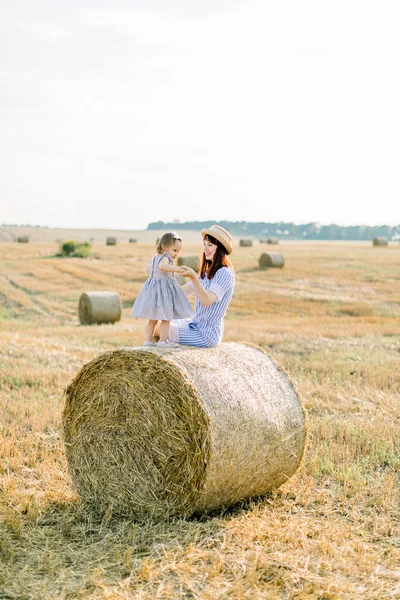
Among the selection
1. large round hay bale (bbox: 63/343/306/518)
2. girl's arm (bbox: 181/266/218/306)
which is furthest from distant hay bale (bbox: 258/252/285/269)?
large round hay bale (bbox: 63/343/306/518)

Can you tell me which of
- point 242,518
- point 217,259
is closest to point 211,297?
point 217,259

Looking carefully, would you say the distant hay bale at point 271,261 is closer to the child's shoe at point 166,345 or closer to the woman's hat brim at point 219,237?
the woman's hat brim at point 219,237

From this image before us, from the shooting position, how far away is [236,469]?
226 inches

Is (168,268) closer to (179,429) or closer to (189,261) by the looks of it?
(179,429)

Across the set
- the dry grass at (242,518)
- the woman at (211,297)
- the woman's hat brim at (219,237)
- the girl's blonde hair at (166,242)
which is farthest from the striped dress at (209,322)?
the dry grass at (242,518)

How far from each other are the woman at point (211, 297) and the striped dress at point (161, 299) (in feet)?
0.41

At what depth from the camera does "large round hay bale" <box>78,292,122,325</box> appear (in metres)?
20.5

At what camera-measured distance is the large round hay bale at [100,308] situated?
67.2 ft

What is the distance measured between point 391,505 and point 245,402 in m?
1.49

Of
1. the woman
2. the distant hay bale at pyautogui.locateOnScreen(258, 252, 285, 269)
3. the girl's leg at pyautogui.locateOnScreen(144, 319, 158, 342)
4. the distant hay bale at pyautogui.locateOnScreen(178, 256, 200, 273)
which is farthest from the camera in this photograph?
the distant hay bale at pyautogui.locateOnScreen(258, 252, 285, 269)

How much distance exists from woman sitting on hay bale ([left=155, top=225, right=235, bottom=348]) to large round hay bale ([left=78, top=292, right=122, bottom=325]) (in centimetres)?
1388

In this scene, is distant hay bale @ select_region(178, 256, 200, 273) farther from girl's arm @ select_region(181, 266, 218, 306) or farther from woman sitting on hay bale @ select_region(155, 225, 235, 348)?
girl's arm @ select_region(181, 266, 218, 306)

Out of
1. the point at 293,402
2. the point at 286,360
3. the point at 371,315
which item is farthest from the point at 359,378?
the point at 371,315

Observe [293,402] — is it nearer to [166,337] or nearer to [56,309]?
[166,337]
